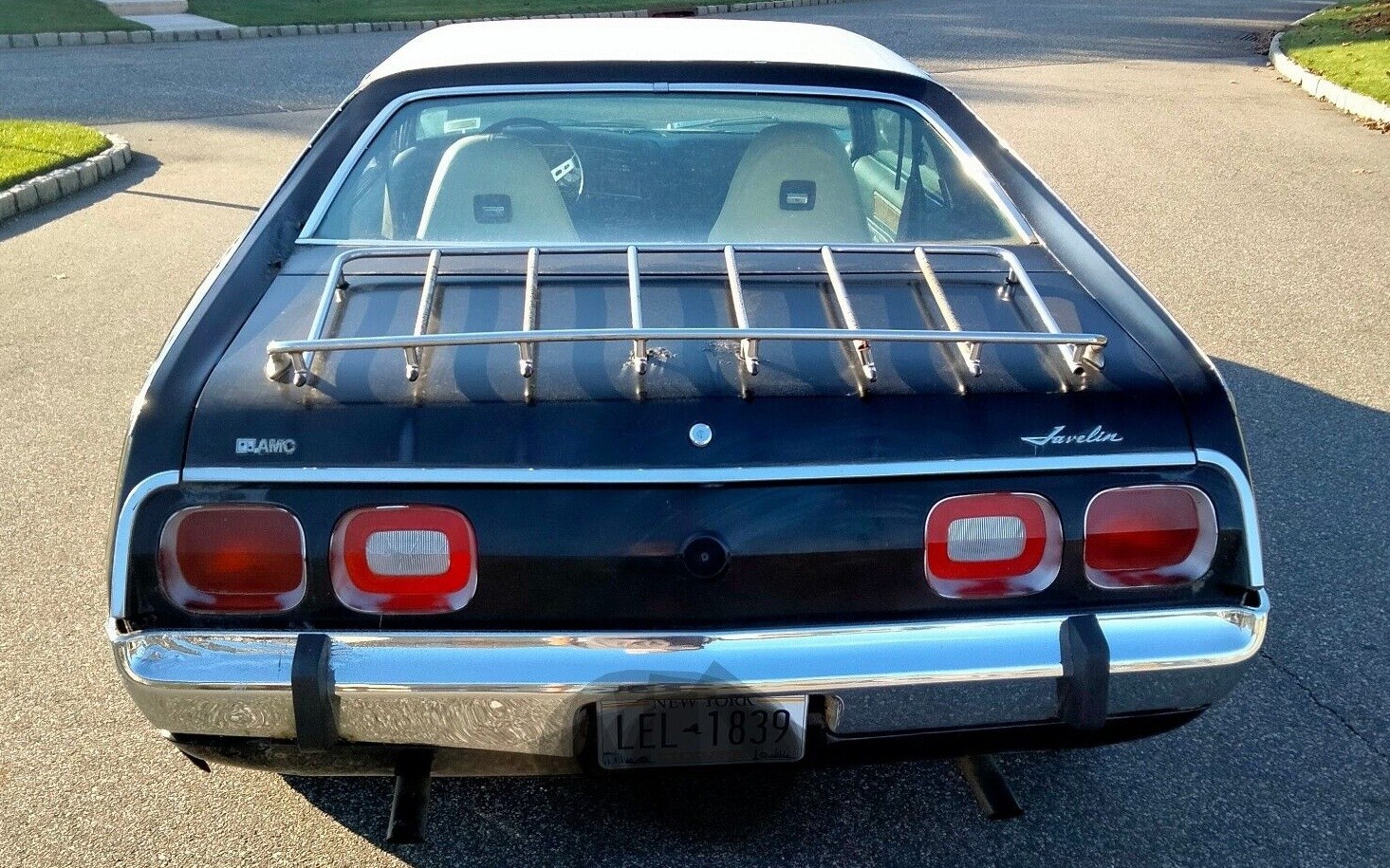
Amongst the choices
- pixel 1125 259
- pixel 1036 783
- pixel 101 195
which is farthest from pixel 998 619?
pixel 101 195

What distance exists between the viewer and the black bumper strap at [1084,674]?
7.34 feet

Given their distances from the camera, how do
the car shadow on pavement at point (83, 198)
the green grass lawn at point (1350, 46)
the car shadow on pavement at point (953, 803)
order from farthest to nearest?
1. the green grass lawn at point (1350, 46)
2. the car shadow on pavement at point (83, 198)
3. the car shadow on pavement at point (953, 803)

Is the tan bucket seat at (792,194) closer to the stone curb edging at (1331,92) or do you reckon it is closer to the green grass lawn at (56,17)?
the stone curb edging at (1331,92)

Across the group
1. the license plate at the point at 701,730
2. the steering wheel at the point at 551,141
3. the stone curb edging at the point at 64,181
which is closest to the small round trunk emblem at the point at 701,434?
the license plate at the point at 701,730

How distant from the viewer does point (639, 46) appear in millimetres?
3389

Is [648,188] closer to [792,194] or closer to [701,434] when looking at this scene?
[792,194]

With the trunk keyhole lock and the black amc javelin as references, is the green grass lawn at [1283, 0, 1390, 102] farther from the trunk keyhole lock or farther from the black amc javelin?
the trunk keyhole lock

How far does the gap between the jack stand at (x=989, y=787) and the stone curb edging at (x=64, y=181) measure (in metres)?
7.66

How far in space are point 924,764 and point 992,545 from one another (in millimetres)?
912

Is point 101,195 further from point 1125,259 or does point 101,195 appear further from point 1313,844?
point 1313,844

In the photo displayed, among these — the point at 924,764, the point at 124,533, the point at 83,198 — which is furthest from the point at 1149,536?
the point at 83,198

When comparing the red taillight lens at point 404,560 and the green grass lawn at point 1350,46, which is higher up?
the green grass lawn at point 1350,46

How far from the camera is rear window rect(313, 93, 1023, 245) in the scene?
309cm

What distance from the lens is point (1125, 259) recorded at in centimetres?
710
